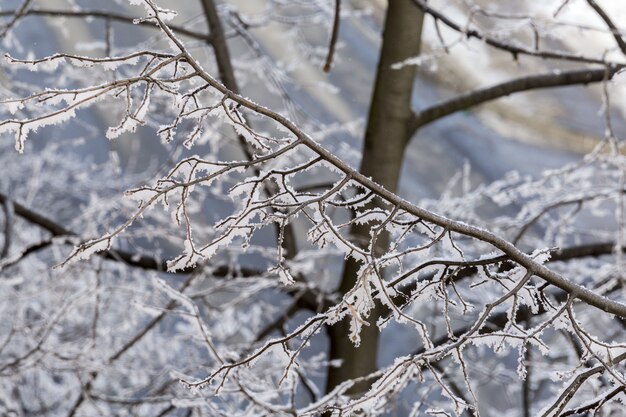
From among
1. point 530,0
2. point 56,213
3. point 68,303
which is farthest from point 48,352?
point 530,0

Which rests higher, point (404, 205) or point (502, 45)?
point (502, 45)

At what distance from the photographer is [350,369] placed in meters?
3.70

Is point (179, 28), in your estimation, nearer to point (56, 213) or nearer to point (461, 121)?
point (56, 213)

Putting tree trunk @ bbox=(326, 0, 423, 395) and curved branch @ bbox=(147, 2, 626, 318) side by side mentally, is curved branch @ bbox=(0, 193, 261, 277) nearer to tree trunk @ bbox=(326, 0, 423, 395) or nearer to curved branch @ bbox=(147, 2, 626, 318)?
tree trunk @ bbox=(326, 0, 423, 395)

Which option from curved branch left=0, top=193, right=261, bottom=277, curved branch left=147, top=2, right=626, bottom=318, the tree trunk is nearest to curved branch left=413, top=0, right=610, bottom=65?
the tree trunk

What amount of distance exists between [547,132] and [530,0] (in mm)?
2524

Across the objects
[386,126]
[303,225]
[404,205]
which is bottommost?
[404,205]

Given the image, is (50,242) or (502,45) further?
(50,242)

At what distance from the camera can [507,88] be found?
359 cm

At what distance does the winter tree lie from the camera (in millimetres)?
1234

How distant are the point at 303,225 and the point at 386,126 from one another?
6407 millimetres

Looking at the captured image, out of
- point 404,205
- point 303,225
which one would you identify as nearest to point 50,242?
point 404,205

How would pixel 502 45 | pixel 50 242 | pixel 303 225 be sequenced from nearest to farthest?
1. pixel 502 45
2. pixel 50 242
3. pixel 303 225

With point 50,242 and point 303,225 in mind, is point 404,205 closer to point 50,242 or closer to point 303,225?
point 50,242
